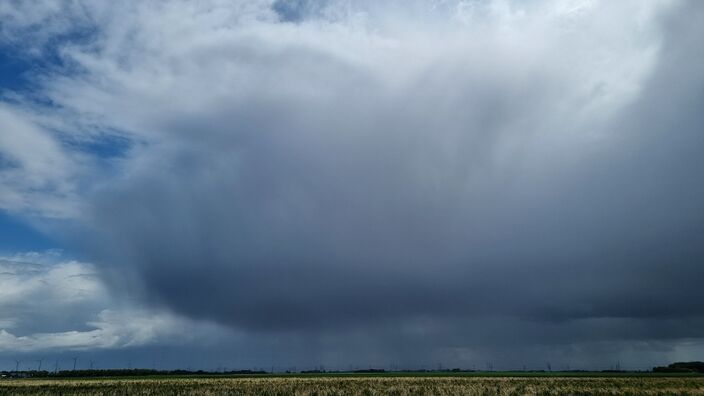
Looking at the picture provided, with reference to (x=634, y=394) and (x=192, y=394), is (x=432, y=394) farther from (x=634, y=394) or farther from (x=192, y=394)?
(x=192, y=394)

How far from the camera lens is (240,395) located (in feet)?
241

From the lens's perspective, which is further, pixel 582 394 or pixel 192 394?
pixel 192 394

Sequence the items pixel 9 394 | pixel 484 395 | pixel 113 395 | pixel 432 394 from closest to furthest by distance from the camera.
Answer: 1. pixel 484 395
2. pixel 432 394
3. pixel 113 395
4. pixel 9 394

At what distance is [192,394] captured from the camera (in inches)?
2948

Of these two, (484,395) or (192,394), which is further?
(192,394)

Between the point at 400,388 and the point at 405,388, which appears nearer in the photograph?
the point at 405,388

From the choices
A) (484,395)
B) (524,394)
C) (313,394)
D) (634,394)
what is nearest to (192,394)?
(313,394)

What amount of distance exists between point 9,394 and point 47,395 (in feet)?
34.6

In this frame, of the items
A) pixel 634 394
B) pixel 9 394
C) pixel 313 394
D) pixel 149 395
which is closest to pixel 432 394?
pixel 313 394

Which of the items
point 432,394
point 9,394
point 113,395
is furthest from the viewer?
point 9,394

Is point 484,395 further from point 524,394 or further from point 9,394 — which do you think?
point 9,394

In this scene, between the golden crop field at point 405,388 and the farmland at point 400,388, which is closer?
the golden crop field at point 405,388

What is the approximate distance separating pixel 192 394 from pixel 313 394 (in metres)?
18.1

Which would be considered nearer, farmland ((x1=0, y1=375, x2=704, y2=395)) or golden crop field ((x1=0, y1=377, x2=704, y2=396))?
golden crop field ((x1=0, y1=377, x2=704, y2=396))
